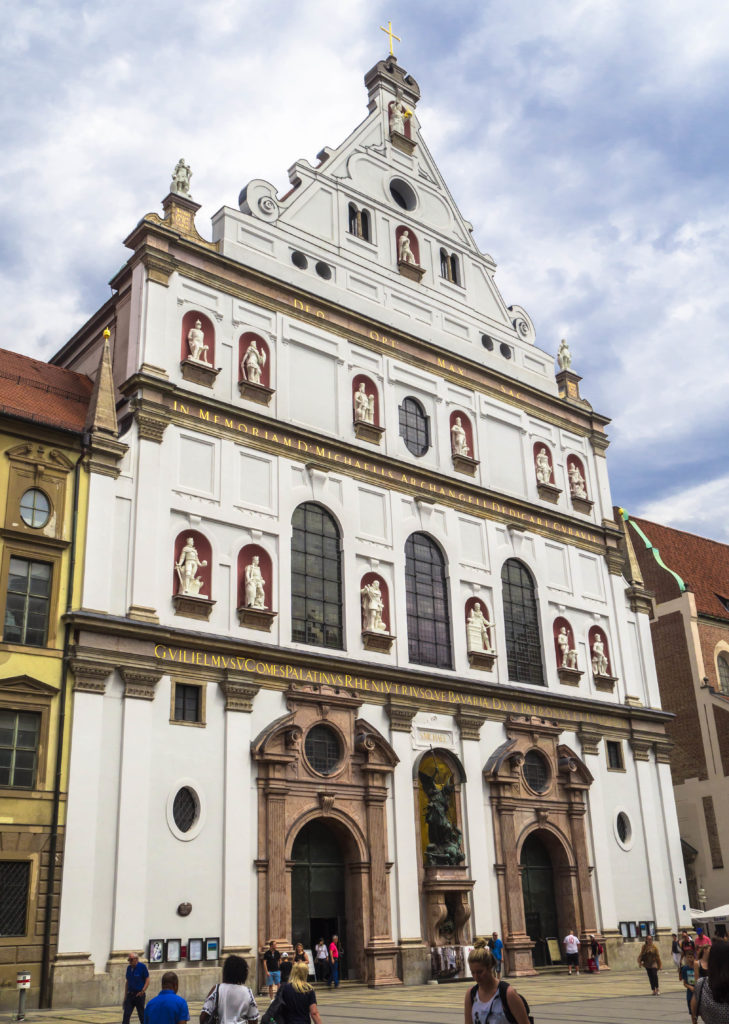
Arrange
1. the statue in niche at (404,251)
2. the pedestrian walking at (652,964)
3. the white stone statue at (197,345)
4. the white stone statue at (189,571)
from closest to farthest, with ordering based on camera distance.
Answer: the pedestrian walking at (652,964), the white stone statue at (189,571), the white stone statue at (197,345), the statue in niche at (404,251)

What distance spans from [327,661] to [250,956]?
7506 mm

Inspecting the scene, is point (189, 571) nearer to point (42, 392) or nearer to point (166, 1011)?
point (42, 392)

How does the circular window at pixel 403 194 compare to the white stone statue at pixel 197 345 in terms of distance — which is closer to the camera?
the white stone statue at pixel 197 345

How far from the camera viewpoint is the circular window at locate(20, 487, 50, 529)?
79.0 ft

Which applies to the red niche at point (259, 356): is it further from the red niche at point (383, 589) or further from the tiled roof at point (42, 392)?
the red niche at point (383, 589)

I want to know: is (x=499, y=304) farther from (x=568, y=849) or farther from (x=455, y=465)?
(x=568, y=849)

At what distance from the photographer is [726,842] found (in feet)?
143

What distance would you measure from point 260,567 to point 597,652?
14369 mm

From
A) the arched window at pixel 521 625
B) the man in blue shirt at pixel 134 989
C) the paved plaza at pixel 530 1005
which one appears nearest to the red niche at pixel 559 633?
the arched window at pixel 521 625

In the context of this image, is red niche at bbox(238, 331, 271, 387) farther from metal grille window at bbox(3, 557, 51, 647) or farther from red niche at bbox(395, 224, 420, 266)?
metal grille window at bbox(3, 557, 51, 647)

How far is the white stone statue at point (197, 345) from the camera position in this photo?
28828mm

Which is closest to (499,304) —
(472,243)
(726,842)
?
(472,243)

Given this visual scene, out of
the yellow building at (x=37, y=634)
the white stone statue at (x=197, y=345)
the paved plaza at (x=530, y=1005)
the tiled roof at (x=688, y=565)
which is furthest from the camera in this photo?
the tiled roof at (x=688, y=565)

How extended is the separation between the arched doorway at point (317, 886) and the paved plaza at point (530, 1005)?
1.44 m
